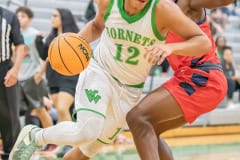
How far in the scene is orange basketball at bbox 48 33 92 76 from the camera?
431 centimetres

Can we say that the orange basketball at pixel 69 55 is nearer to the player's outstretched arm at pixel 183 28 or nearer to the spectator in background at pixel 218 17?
the player's outstretched arm at pixel 183 28

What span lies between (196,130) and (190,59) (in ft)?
20.5

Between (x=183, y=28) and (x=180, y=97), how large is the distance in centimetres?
62

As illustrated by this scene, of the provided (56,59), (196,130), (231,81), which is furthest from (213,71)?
(231,81)

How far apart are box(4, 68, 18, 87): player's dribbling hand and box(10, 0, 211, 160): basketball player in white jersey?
1544mm

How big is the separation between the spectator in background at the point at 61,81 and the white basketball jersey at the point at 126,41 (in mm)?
3062

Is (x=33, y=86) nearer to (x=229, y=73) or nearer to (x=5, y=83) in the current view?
(x=5, y=83)

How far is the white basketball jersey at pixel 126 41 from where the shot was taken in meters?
4.21

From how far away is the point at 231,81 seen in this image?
1152 cm

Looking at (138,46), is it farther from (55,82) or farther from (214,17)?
(214,17)

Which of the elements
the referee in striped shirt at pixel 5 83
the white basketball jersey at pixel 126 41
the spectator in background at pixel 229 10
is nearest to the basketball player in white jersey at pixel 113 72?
the white basketball jersey at pixel 126 41

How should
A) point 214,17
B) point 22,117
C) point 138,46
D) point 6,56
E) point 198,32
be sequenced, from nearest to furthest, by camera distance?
point 198,32
point 138,46
point 6,56
point 22,117
point 214,17

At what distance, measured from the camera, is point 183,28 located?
13.2 feet

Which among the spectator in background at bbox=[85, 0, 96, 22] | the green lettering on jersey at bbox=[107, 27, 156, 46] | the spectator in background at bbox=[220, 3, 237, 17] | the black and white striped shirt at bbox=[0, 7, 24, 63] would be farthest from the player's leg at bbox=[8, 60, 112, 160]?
the spectator in background at bbox=[220, 3, 237, 17]
